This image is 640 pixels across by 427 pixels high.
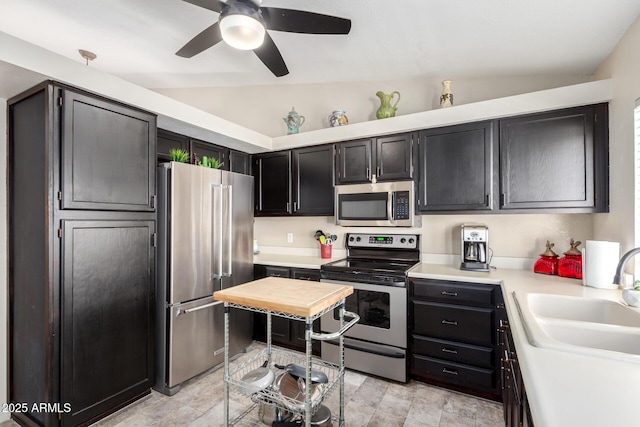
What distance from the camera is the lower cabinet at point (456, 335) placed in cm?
216

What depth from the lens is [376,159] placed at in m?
2.90

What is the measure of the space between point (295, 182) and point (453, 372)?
230 cm

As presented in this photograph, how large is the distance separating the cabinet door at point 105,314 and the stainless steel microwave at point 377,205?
1.73m

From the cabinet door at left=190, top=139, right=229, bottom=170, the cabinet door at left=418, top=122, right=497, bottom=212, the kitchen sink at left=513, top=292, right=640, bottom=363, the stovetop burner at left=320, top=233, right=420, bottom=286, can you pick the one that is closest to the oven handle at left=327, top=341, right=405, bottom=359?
the stovetop burner at left=320, top=233, right=420, bottom=286

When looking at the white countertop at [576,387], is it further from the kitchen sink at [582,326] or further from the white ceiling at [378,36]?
the white ceiling at [378,36]

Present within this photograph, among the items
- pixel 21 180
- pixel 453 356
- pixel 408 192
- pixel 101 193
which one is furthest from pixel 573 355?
pixel 21 180

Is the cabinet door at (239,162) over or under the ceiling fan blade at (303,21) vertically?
under

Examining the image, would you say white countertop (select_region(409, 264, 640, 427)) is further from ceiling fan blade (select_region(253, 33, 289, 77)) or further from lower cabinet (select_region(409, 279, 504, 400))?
ceiling fan blade (select_region(253, 33, 289, 77))

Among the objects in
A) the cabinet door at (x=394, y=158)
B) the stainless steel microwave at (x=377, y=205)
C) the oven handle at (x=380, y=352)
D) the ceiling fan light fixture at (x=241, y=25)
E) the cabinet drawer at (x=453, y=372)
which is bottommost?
Result: the cabinet drawer at (x=453, y=372)

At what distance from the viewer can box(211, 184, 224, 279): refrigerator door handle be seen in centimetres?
265

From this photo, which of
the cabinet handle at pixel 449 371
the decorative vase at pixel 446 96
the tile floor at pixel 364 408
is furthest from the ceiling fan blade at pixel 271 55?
the cabinet handle at pixel 449 371

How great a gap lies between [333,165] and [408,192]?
0.83m

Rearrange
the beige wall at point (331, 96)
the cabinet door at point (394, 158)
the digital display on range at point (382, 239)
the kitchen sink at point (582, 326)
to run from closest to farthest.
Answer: the kitchen sink at point (582, 326), the beige wall at point (331, 96), the cabinet door at point (394, 158), the digital display on range at point (382, 239)

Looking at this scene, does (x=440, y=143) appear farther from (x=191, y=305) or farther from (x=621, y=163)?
(x=191, y=305)
